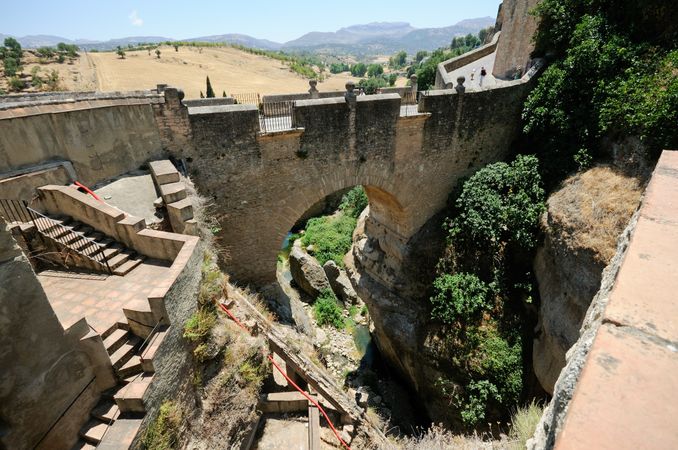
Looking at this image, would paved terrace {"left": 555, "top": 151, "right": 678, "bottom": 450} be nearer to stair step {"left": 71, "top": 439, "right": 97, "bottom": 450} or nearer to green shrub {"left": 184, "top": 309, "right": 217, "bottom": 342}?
green shrub {"left": 184, "top": 309, "right": 217, "bottom": 342}

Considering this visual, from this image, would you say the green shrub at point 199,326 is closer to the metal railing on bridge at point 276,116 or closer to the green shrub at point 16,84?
the metal railing on bridge at point 276,116

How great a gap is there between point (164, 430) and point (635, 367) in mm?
5102

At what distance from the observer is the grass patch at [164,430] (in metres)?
4.34

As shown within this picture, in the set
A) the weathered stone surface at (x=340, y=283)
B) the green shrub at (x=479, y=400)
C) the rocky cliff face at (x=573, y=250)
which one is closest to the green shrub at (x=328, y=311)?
the weathered stone surface at (x=340, y=283)

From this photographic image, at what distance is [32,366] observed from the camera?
12.5 ft

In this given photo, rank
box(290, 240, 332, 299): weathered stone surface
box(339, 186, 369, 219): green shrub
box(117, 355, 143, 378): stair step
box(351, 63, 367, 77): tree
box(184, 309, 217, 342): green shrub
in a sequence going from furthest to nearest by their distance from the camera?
1. box(351, 63, 367, 77): tree
2. box(339, 186, 369, 219): green shrub
3. box(290, 240, 332, 299): weathered stone surface
4. box(184, 309, 217, 342): green shrub
5. box(117, 355, 143, 378): stair step

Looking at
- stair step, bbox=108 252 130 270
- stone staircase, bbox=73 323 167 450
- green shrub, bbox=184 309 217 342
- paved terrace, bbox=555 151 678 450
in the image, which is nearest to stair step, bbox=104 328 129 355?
stone staircase, bbox=73 323 167 450

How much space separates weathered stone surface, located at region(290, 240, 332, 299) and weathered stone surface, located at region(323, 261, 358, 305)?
36 cm

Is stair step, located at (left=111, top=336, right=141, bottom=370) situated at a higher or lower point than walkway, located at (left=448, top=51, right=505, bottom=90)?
lower

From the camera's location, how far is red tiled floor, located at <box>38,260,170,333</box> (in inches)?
204

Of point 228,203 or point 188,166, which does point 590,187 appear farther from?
point 188,166

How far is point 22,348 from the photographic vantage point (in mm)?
3711

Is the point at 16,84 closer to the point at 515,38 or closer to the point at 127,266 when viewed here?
the point at 127,266

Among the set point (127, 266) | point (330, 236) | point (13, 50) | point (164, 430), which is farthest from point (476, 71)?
point (13, 50)
